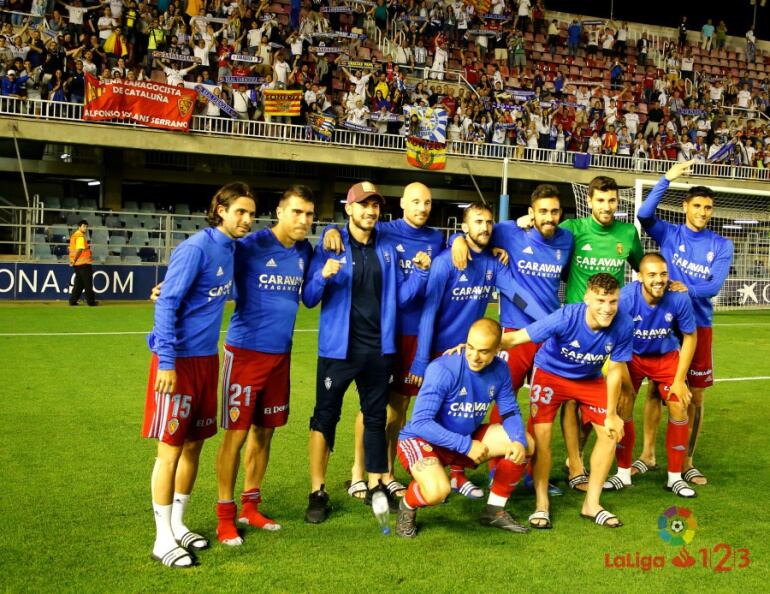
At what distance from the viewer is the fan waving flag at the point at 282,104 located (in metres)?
22.8

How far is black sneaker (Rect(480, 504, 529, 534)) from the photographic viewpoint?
17.3ft

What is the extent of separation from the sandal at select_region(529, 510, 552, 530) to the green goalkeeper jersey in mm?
1811

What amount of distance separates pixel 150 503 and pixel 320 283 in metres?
1.83

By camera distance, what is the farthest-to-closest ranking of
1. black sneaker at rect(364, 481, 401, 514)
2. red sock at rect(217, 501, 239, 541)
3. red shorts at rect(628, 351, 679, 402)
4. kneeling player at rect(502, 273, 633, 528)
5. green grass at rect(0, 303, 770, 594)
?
red shorts at rect(628, 351, 679, 402), black sneaker at rect(364, 481, 401, 514), kneeling player at rect(502, 273, 633, 528), red sock at rect(217, 501, 239, 541), green grass at rect(0, 303, 770, 594)

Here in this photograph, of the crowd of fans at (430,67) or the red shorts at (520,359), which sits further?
the crowd of fans at (430,67)

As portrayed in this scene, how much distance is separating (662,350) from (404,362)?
1.97m

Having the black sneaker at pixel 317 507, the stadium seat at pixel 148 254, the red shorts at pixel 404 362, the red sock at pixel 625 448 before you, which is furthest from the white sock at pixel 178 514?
the stadium seat at pixel 148 254

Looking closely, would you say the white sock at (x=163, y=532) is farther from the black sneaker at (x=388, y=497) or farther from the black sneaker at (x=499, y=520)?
the black sneaker at (x=499, y=520)

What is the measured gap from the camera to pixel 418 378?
5.74 meters

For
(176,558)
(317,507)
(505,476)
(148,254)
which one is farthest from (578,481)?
(148,254)

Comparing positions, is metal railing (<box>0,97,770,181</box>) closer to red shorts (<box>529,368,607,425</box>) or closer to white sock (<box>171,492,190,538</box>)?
red shorts (<box>529,368,607,425</box>)

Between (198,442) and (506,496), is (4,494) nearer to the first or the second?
(198,442)

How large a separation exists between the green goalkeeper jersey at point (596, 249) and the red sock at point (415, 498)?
2.21m

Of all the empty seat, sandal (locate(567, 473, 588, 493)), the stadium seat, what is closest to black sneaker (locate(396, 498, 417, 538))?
sandal (locate(567, 473, 588, 493))
